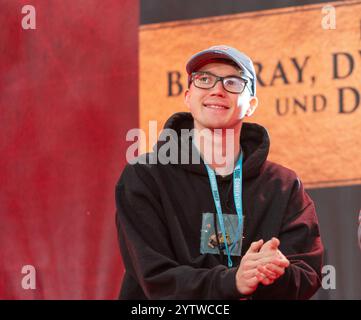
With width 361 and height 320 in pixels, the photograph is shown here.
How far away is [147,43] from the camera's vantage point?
9.77ft

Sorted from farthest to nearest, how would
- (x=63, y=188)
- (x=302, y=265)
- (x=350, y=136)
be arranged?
1. (x=63, y=188)
2. (x=350, y=136)
3. (x=302, y=265)

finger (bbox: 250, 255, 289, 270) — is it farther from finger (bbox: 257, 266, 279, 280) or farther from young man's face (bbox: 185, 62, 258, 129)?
young man's face (bbox: 185, 62, 258, 129)

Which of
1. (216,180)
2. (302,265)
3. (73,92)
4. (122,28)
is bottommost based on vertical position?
(302,265)

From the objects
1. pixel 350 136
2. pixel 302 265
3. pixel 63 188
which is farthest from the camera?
pixel 63 188

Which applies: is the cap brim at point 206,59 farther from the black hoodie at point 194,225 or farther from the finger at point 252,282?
the finger at point 252,282

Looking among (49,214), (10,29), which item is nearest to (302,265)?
(49,214)

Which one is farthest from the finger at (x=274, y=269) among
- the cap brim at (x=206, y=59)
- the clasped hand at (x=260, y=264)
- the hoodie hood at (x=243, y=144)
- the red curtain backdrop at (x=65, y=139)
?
the red curtain backdrop at (x=65, y=139)

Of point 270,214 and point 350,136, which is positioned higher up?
point 350,136

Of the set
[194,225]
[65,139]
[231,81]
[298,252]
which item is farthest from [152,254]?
[65,139]

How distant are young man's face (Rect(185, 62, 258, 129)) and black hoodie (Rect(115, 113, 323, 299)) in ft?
0.28

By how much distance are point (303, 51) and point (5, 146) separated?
0.99m

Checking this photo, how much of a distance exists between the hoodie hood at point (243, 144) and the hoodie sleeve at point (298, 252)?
0.38 feet

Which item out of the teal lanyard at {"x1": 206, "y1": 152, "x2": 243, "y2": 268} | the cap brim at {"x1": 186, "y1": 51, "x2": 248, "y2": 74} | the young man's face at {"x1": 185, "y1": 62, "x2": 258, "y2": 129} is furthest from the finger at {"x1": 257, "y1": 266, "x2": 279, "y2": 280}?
the cap brim at {"x1": 186, "y1": 51, "x2": 248, "y2": 74}

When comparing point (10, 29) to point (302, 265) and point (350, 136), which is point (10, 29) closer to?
point (350, 136)
